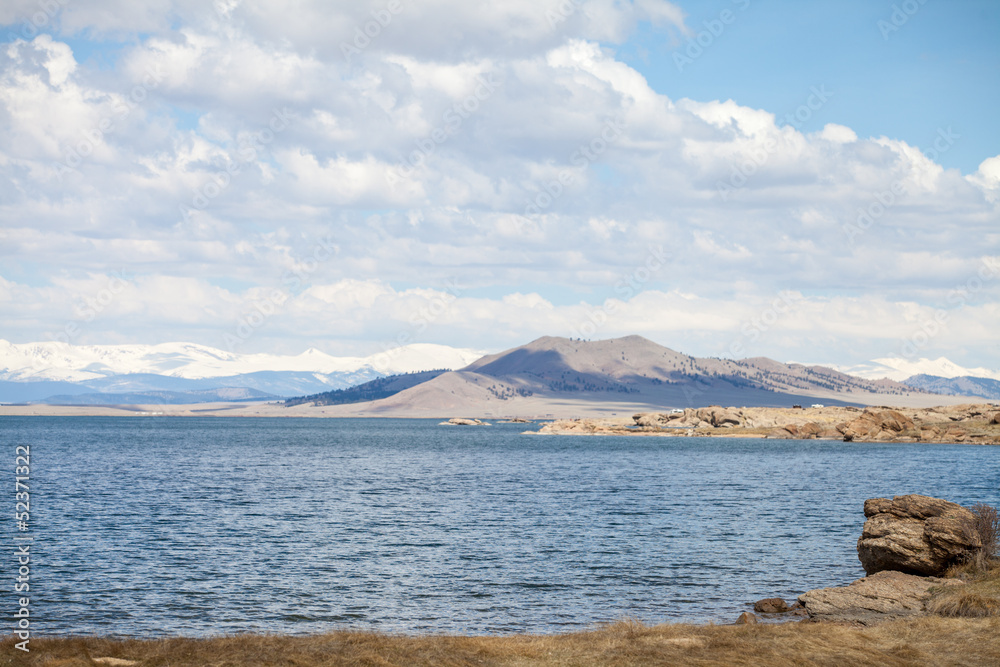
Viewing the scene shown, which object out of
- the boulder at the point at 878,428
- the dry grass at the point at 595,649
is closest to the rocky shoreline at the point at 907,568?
the dry grass at the point at 595,649

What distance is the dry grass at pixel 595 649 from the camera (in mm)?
16641

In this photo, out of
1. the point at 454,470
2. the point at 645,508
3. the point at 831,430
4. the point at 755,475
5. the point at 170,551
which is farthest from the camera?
the point at 831,430

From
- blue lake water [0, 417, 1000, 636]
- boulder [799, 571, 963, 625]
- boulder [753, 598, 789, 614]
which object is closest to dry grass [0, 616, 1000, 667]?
boulder [799, 571, 963, 625]

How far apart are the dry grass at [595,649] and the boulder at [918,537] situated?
26.7ft

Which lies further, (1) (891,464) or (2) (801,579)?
(1) (891,464)

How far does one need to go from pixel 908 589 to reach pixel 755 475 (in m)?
61.4

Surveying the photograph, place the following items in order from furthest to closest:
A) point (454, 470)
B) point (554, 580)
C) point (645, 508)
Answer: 1. point (454, 470)
2. point (645, 508)
3. point (554, 580)

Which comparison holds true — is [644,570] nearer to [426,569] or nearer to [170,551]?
[426,569]

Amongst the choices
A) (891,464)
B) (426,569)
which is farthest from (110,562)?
(891,464)

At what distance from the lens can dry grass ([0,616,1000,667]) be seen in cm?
1664

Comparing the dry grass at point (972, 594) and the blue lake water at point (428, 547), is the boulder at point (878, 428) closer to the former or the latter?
the blue lake water at point (428, 547)

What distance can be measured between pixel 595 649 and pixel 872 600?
1043cm

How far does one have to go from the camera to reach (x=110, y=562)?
3378 centimetres

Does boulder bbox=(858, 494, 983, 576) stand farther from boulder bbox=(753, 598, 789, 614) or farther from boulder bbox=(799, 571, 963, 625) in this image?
boulder bbox=(753, 598, 789, 614)
